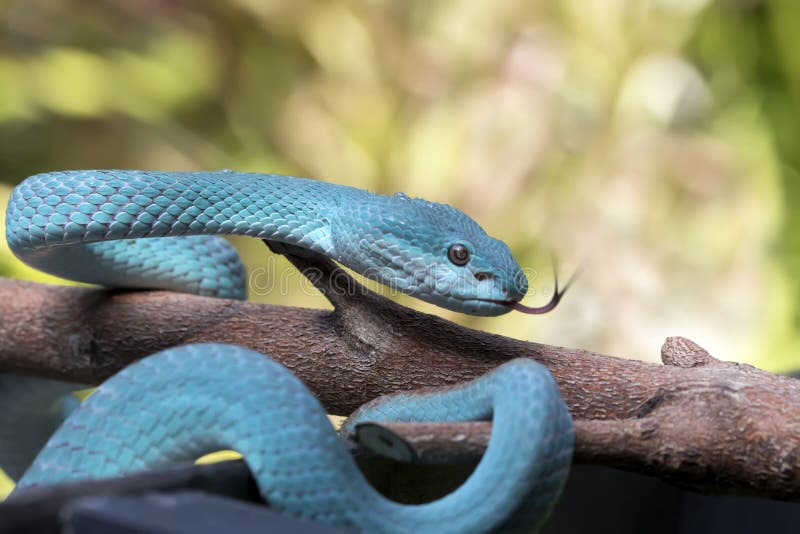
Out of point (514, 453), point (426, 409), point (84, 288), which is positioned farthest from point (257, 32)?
point (514, 453)

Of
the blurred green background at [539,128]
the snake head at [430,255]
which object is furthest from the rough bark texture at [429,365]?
the blurred green background at [539,128]

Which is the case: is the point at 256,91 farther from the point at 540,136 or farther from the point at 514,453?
the point at 514,453

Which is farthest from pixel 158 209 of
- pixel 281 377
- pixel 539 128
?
pixel 539 128

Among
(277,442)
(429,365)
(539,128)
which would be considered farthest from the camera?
(539,128)

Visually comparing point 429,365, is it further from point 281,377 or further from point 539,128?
point 539,128

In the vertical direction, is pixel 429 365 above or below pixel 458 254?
below

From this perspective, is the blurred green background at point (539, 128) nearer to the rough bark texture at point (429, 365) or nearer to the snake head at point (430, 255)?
the rough bark texture at point (429, 365)

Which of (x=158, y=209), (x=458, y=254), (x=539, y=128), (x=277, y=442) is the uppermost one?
(x=539, y=128)
